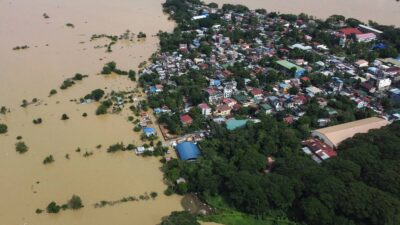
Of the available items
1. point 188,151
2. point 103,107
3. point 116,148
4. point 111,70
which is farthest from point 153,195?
point 111,70

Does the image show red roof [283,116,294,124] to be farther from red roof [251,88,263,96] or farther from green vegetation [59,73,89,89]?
green vegetation [59,73,89,89]

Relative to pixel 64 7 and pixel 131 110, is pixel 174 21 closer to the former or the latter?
pixel 64 7

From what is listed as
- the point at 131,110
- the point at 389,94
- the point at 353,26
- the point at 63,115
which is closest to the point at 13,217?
the point at 63,115

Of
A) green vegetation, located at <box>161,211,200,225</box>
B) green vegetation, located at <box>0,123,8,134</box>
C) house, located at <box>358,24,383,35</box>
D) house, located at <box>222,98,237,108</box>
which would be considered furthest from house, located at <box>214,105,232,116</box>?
house, located at <box>358,24,383,35</box>

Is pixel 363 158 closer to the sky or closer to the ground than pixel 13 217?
closer to the sky

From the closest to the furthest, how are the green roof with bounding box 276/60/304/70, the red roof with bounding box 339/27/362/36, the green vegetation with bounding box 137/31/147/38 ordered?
the green roof with bounding box 276/60/304/70, the red roof with bounding box 339/27/362/36, the green vegetation with bounding box 137/31/147/38
